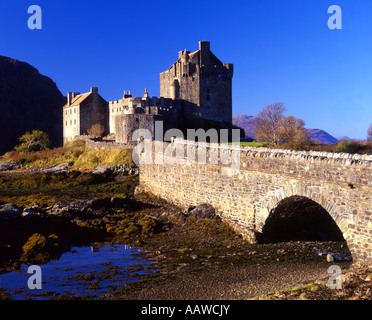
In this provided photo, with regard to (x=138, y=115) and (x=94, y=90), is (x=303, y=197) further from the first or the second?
(x=94, y=90)

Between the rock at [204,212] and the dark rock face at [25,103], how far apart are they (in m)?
79.1

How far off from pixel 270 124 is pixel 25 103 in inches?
2964

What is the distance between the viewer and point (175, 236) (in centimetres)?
1783

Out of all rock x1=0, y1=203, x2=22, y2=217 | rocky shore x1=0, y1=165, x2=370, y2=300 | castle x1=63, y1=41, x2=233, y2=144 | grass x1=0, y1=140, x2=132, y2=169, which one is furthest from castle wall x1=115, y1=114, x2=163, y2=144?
rock x1=0, y1=203, x2=22, y2=217

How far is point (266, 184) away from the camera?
15711 mm

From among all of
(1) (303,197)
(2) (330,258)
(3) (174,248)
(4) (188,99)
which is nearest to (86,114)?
(4) (188,99)

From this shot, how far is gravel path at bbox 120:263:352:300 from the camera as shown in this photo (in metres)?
11.2

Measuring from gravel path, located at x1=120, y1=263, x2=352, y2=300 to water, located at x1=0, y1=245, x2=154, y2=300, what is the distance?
1.47m

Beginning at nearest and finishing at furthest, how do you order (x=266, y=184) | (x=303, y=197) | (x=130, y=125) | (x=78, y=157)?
1. (x=303, y=197)
2. (x=266, y=184)
3. (x=130, y=125)
4. (x=78, y=157)

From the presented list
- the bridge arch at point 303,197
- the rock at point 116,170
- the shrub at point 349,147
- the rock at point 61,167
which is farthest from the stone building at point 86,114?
the bridge arch at point 303,197

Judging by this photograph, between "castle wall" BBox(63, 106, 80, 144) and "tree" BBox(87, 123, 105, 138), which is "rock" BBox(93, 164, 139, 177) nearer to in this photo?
"tree" BBox(87, 123, 105, 138)

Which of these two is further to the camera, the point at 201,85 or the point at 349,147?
the point at 201,85

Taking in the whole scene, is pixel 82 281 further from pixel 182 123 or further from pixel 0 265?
pixel 182 123
